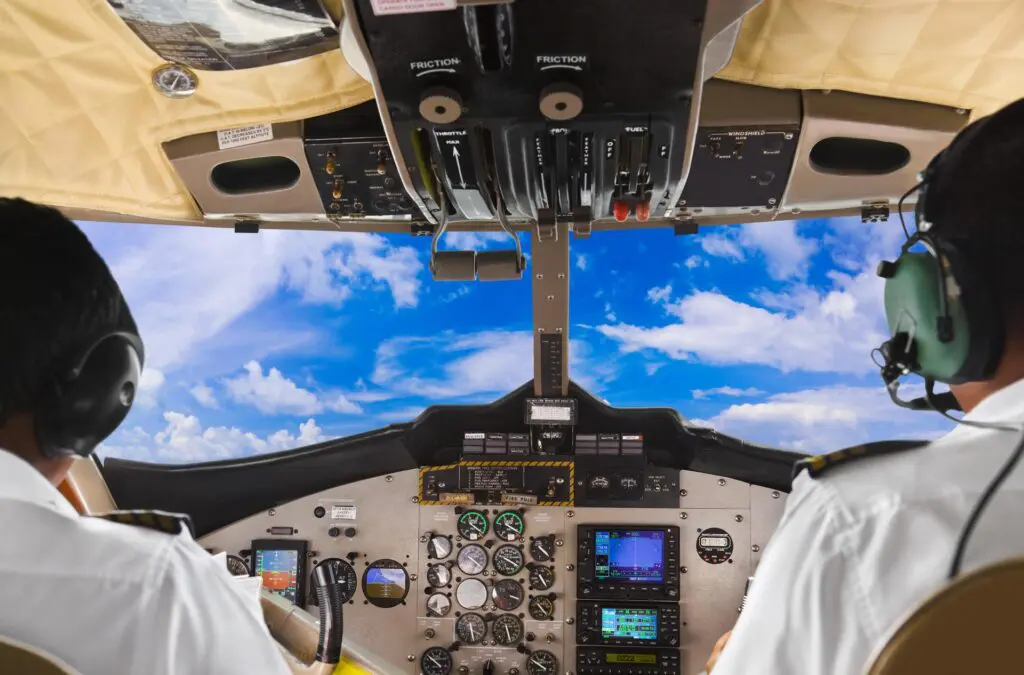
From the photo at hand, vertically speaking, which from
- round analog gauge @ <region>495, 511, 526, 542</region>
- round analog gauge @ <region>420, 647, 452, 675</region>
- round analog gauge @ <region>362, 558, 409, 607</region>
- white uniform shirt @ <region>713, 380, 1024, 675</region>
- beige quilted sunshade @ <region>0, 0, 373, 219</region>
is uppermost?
beige quilted sunshade @ <region>0, 0, 373, 219</region>

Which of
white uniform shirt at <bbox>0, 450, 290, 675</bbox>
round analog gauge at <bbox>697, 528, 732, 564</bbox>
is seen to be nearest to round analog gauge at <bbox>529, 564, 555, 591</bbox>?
round analog gauge at <bbox>697, 528, 732, 564</bbox>

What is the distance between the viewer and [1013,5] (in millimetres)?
1765

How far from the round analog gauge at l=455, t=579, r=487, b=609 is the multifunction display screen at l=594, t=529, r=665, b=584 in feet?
1.80

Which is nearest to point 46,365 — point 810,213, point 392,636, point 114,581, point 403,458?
point 114,581

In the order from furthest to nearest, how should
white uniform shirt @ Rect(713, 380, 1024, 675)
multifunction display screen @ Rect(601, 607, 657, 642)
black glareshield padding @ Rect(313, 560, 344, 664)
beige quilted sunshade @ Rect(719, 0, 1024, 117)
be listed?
multifunction display screen @ Rect(601, 607, 657, 642), black glareshield padding @ Rect(313, 560, 344, 664), beige quilted sunshade @ Rect(719, 0, 1024, 117), white uniform shirt @ Rect(713, 380, 1024, 675)

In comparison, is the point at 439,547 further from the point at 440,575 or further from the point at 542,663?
the point at 542,663

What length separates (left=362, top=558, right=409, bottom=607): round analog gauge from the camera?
3785 millimetres

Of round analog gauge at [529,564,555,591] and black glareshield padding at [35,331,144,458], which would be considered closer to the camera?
black glareshield padding at [35,331,144,458]

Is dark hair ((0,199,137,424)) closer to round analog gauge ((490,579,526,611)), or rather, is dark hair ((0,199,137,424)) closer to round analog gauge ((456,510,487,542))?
round analog gauge ((456,510,487,542))

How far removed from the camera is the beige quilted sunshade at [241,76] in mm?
1838

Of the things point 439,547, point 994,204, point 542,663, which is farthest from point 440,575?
point 994,204

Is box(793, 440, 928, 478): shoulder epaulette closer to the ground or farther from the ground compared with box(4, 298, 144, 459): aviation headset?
closer to the ground

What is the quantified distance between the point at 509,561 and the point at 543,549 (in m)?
0.17

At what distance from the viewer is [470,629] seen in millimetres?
3725
